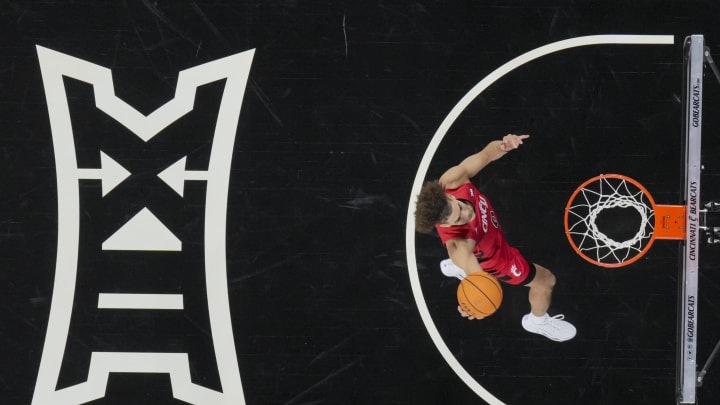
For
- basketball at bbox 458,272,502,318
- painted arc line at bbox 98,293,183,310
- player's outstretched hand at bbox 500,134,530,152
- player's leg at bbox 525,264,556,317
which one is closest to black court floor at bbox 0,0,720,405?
painted arc line at bbox 98,293,183,310

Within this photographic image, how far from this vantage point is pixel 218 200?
5477 mm

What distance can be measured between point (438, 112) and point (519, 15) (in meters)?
1.05

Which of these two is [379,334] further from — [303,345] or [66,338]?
[66,338]

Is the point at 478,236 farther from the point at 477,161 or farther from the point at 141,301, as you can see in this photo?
the point at 141,301

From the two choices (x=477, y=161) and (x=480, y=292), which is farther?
(x=477, y=161)

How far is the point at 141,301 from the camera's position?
5465 mm

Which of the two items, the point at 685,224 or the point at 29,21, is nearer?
the point at 685,224

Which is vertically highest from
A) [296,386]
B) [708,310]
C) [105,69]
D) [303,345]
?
[105,69]

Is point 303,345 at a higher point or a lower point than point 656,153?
lower

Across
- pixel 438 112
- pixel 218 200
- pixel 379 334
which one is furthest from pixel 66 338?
pixel 438 112

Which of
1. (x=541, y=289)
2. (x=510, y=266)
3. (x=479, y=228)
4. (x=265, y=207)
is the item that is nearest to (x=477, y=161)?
(x=479, y=228)

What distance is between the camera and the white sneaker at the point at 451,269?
5.35m

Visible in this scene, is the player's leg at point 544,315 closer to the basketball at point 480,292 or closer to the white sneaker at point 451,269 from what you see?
the white sneaker at point 451,269

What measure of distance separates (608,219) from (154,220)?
3791 mm
